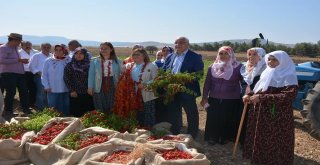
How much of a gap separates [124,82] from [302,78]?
4.12m

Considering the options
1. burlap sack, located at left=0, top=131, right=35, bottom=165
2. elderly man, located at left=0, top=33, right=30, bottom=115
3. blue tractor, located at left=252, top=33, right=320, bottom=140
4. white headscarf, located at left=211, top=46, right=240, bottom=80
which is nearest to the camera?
burlap sack, located at left=0, top=131, right=35, bottom=165

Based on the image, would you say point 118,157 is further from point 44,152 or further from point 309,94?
point 309,94

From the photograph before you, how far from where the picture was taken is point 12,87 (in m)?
8.52

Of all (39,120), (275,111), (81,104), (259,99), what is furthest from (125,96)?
(275,111)

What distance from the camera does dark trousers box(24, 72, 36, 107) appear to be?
942cm

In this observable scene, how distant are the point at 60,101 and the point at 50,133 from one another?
1802 millimetres

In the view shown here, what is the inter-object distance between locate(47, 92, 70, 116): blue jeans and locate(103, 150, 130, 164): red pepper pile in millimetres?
2881

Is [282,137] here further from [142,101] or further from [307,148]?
[142,101]

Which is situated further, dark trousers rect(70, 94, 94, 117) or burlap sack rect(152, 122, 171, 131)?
dark trousers rect(70, 94, 94, 117)

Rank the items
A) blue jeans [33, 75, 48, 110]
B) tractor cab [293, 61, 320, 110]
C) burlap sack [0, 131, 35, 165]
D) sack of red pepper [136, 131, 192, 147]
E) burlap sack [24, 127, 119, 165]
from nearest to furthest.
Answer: burlap sack [24, 127, 119, 165] → sack of red pepper [136, 131, 192, 147] → burlap sack [0, 131, 35, 165] → tractor cab [293, 61, 320, 110] → blue jeans [33, 75, 48, 110]

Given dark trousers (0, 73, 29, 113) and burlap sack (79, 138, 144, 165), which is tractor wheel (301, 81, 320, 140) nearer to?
burlap sack (79, 138, 144, 165)

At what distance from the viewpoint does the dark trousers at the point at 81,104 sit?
7.07 metres

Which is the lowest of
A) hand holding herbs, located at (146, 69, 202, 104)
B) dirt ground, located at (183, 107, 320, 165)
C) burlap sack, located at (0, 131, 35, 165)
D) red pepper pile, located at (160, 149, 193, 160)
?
dirt ground, located at (183, 107, 320, 165)

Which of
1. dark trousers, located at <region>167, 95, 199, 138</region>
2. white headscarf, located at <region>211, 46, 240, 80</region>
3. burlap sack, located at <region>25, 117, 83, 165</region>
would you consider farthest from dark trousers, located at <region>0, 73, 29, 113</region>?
white headscarf, located at <region>211, 46, 240, 80</region>
